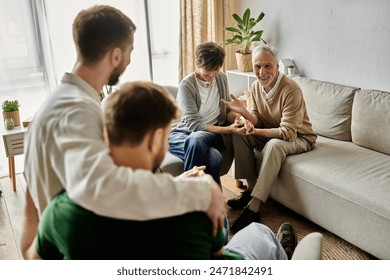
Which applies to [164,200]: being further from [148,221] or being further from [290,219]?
[290,219]

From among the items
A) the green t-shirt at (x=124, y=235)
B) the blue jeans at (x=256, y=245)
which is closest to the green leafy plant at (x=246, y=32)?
the blue jeans at (x=256, y=245)

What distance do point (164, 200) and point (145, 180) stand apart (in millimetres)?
54

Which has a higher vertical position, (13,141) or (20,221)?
(13,141)

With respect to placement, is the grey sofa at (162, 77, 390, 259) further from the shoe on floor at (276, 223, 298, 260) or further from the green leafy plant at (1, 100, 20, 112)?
the green leafy plant at (1, 100, 20, 112)

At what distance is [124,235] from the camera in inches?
29.6

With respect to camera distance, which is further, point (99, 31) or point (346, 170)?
point (346, 170)

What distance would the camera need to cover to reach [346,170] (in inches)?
76.5

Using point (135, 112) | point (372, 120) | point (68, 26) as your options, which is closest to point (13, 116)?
point (68, 26)

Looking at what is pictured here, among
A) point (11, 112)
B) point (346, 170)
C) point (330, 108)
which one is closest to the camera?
point (346, 170)

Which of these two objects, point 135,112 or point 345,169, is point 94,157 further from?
point 345,169

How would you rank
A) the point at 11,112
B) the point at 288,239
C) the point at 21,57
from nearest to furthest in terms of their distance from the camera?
the point at 288,239
the point at 11,112
the point at 21,57

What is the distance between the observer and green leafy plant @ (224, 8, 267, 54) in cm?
310

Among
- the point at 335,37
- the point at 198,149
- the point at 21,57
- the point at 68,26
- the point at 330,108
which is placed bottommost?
the point at 198,149

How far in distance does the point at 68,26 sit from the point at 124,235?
276cm
